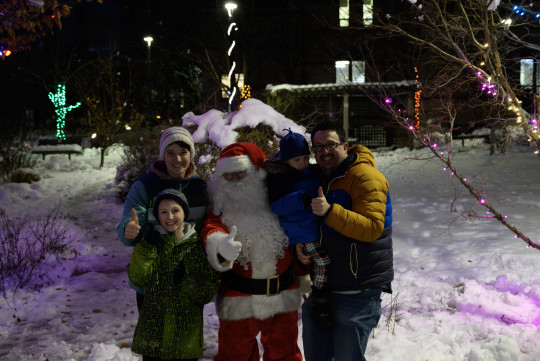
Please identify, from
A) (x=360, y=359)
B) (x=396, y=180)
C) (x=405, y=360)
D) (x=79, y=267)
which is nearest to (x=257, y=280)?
(x=360, y=359)

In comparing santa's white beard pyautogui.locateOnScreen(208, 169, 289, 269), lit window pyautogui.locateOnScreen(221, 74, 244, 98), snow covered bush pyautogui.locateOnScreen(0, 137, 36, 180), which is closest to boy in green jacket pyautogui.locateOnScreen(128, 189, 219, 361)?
santa's white beard pyautogui.locateOnScreen(208, 169, 289, 269)

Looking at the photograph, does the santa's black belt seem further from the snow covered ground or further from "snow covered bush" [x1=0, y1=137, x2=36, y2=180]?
"snow covered bush" [x1=0, y1=137, x2=36, y2=180]

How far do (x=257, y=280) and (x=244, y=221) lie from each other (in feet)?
1.38

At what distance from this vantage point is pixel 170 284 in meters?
3.12

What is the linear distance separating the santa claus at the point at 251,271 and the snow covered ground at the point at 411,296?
1235 millimetres

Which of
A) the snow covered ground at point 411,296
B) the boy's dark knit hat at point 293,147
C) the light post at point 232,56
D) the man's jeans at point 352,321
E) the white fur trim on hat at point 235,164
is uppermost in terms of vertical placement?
the light post at point 232,56

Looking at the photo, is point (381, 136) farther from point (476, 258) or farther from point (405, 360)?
point (405, 360)

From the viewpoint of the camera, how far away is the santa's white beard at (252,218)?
326 centimetres

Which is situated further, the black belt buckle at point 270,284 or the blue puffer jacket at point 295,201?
the black belt buckle at point 270,284

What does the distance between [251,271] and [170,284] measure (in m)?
0.56

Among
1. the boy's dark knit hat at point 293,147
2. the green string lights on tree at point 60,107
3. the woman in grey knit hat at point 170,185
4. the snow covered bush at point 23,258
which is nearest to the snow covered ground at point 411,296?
the snow covered bush at point 23,258

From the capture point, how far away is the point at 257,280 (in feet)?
10.8

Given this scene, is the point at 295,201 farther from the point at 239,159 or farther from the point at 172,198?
the point at 172,198

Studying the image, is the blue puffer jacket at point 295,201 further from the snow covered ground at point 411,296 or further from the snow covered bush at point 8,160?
the snow covered bush at point 8,160
